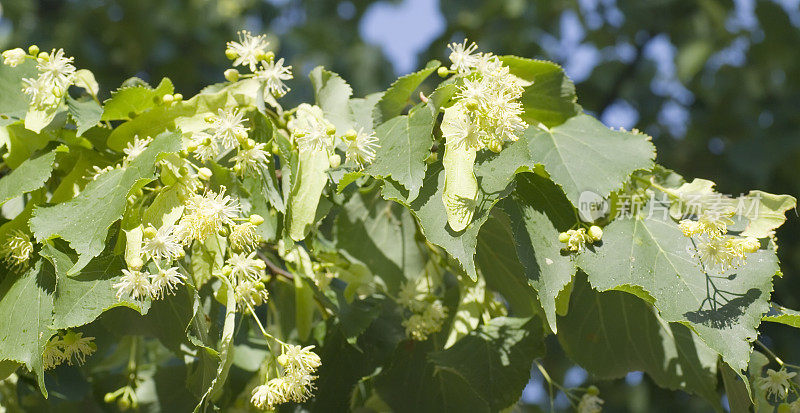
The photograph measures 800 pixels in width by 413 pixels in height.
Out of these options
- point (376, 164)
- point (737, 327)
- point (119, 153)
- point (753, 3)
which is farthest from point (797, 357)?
point (119, 153)

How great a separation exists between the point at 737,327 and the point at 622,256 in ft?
0.58

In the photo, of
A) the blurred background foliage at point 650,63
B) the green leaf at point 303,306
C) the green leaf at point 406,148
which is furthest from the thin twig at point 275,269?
the blurred background foliage at point 650,63

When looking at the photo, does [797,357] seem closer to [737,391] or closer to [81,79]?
[737,391]

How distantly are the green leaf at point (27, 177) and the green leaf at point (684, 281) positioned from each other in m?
0.80

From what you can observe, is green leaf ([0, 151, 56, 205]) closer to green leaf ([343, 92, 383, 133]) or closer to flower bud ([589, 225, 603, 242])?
green leaf ([343, 92, 383, 133])

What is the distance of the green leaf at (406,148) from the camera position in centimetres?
108

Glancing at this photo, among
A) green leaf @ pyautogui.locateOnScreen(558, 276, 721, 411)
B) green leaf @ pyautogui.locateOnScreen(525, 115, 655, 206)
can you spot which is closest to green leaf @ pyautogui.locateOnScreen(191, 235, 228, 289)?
green leaf @ pyautogui.locateOnScreen(525, 115, 655, 206)

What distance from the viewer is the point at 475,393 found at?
4.40 ft

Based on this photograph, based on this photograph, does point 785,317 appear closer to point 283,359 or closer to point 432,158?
point 432,158

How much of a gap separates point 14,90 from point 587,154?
935mm

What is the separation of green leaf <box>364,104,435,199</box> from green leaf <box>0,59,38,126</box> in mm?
587

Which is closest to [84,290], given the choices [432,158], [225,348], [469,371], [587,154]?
[225,348]

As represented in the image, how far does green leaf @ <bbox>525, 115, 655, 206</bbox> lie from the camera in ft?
3.67

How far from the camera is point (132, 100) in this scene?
123 cm
